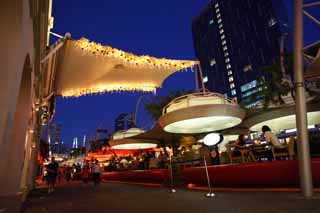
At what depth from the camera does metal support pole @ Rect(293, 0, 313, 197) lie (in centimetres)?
538

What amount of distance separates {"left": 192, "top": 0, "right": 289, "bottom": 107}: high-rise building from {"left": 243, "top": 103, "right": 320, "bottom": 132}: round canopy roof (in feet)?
194

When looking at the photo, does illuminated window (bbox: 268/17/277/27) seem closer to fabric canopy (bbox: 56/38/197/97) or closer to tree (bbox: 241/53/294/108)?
tree (bbox: 241/53/294/108)

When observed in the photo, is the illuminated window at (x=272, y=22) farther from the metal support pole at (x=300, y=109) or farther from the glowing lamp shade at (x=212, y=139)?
the glowing lamp shade at (x=212, y=139)

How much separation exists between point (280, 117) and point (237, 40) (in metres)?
81.0

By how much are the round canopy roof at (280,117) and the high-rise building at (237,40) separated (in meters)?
59.0

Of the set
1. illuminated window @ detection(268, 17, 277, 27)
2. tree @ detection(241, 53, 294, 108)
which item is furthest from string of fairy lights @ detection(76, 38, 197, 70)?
illuminated window @ detection(268, 17, 277, 27)

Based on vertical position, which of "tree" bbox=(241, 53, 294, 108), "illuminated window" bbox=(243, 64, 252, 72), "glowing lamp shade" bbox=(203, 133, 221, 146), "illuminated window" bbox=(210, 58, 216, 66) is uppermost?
"illuminated window" bbox=(210, 58, 216, 66)

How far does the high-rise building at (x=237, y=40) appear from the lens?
249ft

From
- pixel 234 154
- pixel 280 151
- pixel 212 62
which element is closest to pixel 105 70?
pixel 234 154

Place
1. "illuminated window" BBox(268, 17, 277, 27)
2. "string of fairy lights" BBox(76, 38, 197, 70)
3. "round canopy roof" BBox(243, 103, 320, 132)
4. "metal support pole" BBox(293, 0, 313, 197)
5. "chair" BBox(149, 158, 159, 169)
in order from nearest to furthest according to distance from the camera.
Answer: "metal support pole" BBox(293, 0, 313, 197) < "string of fairy lights" BBox(76, 38, 197, 70) < "round canopy roof" BBox(243, 103, 320, 132) < "chair" BBox(149, 158, 159, 169) < "illuminated window" BBox(268, 17, 277, 27)

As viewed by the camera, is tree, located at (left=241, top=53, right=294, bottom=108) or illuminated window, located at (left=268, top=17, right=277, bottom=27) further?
illuminated window, located at (left=268, top=17, right=277, bottom=27)

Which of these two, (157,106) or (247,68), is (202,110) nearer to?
(157,106)

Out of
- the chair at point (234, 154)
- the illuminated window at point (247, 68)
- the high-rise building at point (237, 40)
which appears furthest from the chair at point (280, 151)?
the illuminated window at point (247, 68)

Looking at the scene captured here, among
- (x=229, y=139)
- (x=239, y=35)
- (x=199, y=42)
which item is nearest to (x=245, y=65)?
(x=239, y=35)
